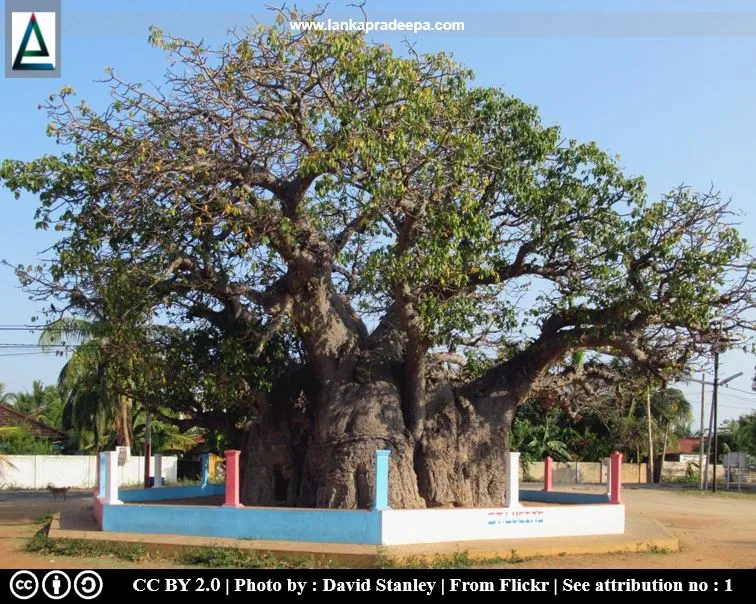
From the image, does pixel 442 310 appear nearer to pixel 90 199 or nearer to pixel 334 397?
pixel 334 397

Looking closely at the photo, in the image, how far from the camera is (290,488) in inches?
758

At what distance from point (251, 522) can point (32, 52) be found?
7.91 meters

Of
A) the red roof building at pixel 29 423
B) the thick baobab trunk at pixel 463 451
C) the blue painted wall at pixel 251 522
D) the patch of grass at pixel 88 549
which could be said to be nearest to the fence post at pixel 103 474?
the blue painted wall at pixel 251 522

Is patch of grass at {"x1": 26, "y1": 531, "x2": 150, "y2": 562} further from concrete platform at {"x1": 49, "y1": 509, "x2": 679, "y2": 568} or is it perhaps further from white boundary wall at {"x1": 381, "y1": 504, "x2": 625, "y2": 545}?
white boundary wall at {"x1": 381, "y1": 504, "x2": 625, "y2": 545}

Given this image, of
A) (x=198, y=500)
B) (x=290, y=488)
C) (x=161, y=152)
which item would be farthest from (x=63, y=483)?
(x=161, y=152)

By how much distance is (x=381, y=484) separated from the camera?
50.0 ft

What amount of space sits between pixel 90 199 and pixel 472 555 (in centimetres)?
872

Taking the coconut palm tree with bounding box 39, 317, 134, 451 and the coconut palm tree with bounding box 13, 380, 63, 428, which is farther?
the coconut palm tree with bounding box 13, 380, 63, 428

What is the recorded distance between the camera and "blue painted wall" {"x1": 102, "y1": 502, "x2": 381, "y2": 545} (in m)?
15.1

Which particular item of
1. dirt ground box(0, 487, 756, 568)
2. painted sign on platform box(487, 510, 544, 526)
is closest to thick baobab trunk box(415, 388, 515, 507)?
painted sign on platform box(487, 510, 544, 526)

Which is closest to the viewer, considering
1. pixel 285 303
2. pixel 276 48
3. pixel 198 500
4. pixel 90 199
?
pixel 276 48

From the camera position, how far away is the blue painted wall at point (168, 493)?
73.6 feet

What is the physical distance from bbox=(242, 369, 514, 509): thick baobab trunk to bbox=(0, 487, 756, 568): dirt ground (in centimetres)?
370

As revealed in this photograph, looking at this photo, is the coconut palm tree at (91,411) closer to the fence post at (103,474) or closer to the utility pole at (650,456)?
the fence post at (103,474)
